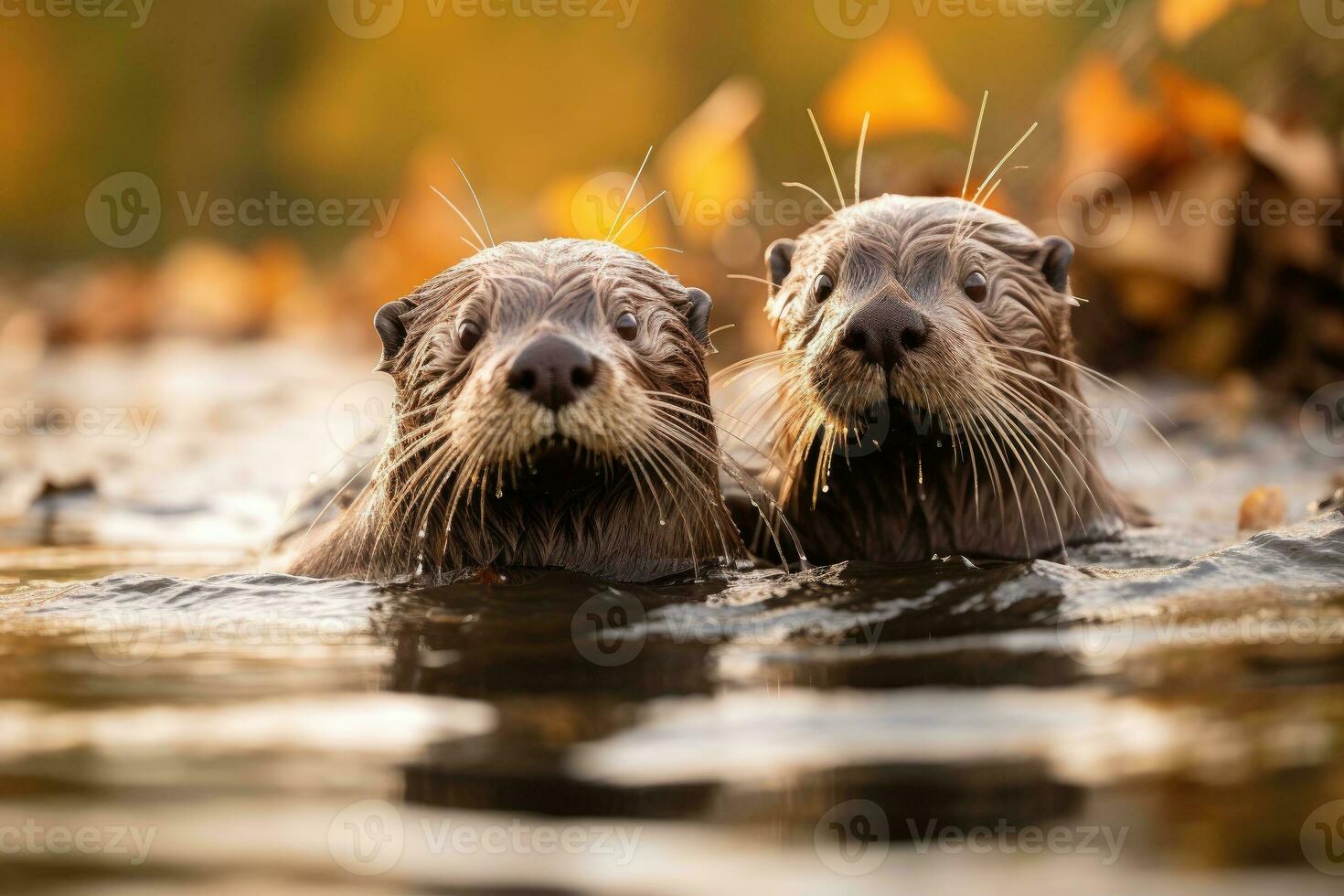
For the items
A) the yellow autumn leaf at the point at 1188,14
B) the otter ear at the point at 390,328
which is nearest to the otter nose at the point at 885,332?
the otter ear at the point at 390,328

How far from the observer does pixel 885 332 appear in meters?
3.56

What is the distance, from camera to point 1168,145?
7.25m

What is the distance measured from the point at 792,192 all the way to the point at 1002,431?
6193 mm

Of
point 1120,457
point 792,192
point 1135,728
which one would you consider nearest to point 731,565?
point 1135,728

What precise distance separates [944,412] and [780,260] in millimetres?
1006

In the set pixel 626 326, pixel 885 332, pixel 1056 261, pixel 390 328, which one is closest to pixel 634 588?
pixel 626 326

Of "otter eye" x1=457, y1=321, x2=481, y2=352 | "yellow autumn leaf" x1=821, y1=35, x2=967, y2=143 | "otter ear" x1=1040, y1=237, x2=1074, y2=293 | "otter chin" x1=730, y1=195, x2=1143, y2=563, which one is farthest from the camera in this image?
"yellow autumn leaf" x1=821, y1=35, x2=967, y2=143

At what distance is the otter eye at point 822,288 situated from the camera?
163 inches

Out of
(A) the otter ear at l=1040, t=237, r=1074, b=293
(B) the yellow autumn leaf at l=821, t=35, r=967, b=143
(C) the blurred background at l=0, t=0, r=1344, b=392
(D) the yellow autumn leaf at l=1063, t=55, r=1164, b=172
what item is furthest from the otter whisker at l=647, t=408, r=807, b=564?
(D) the yellow autumn leaf at l=1063, t=55, r=1164, b=172

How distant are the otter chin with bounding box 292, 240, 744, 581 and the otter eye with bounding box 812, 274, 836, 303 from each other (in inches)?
13.0

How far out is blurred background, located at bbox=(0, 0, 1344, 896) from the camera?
73.3 inches

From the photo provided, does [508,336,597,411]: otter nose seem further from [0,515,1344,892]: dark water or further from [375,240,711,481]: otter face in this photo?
[0,515,1344,892]: dark water

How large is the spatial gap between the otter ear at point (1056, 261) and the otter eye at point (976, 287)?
12.6 inches

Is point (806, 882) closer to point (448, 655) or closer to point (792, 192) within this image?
point (448, 655)
